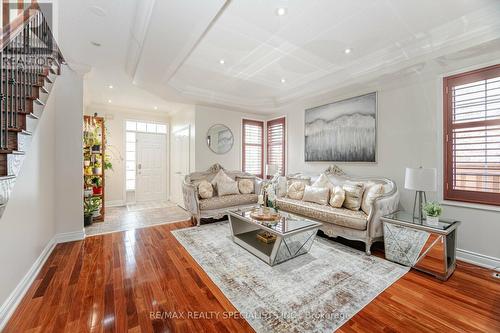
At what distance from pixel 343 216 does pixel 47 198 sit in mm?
4107

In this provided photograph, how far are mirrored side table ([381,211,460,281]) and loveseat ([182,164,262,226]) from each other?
8.45ft

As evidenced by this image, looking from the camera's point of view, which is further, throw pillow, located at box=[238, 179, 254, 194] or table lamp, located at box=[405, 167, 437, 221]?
throw pillow, located at box=[238, 179, 254, 194]

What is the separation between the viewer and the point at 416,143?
3.09 metres

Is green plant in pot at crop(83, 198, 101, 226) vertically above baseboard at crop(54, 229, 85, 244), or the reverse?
green plant in pot at crop(83, 198, 101, 226)

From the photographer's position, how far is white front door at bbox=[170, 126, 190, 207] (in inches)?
206

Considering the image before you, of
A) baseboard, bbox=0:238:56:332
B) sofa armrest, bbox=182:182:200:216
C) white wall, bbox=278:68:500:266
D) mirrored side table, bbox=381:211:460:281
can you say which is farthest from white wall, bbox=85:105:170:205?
mirrored side table, bbox=381:211:460:281

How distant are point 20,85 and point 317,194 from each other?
12.7 ft

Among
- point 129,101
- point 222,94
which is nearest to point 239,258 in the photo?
point 222,94

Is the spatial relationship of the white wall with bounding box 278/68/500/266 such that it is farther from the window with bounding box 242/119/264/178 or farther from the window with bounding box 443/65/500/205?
the window with bounding box 242/119/264/178

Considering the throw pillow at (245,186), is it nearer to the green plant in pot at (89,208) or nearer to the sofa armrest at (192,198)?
the sofa armrest at (192,198)

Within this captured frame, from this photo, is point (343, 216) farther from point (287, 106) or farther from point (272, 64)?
point (287, 106)

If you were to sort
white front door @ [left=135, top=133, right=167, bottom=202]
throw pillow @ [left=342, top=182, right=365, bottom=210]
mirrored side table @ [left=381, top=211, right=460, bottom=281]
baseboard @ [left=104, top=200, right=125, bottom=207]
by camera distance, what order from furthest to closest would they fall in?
white front door @ [left=135, top=133, right=167, bottom=202], baseboard @ [left=104, top=200, right=125, bottom=207], throw pillow @ [left=342, top=182, right=365, bottom=210], mirrored side table @ [left=381, top=211, right=460, bottom=281]

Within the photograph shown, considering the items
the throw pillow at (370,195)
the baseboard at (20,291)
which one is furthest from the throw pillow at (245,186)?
the baseboard at (20,291)

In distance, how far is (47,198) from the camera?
2.83 metres
